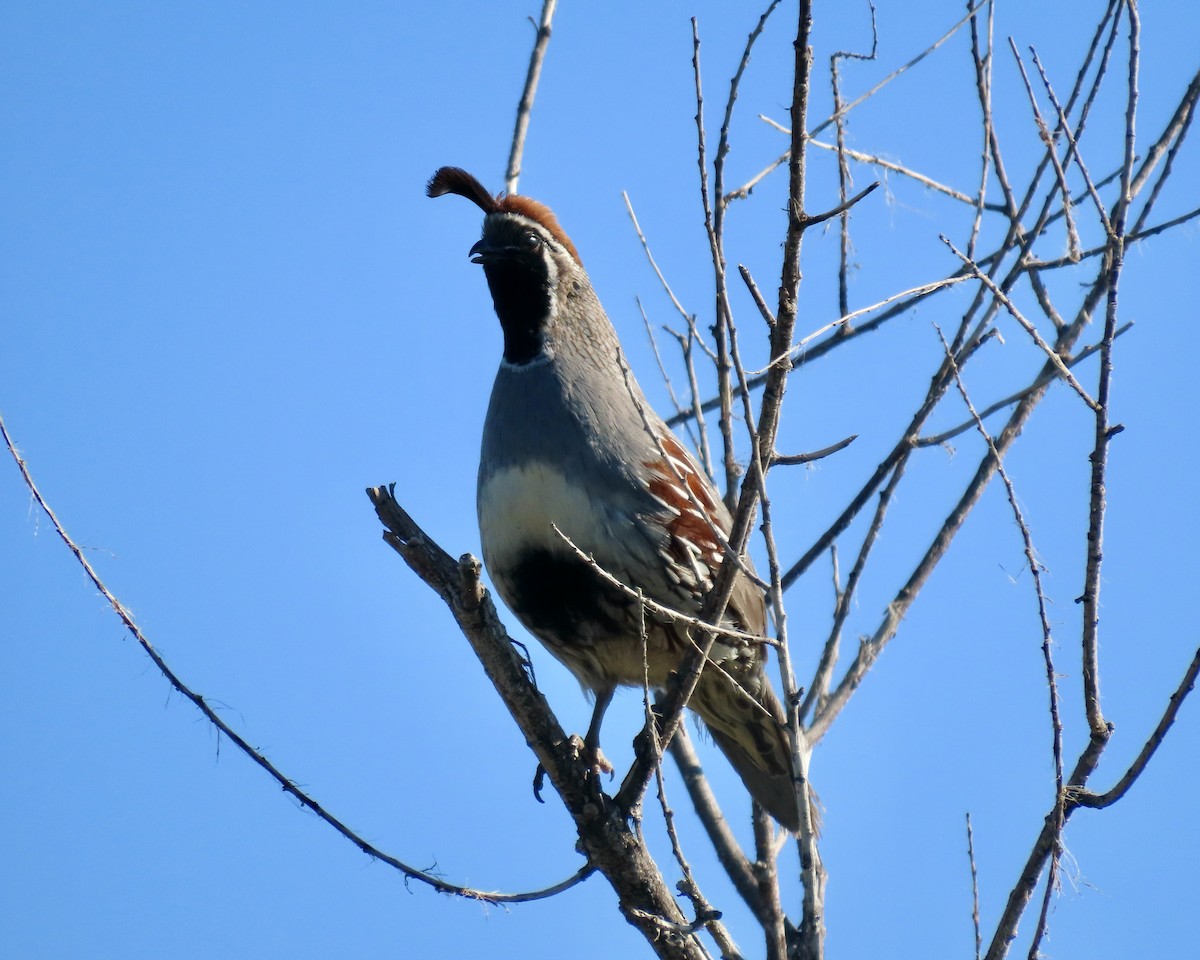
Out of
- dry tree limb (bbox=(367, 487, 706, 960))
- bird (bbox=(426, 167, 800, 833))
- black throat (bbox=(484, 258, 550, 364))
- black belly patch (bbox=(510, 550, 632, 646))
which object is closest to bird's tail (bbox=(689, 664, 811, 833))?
bird (bbox=(426, 167, 800, 833))

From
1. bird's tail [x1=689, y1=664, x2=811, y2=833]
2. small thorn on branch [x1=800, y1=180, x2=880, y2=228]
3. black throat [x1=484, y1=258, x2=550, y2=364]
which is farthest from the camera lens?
black throat [x1=484, y1=258, x2=550, y2=364]

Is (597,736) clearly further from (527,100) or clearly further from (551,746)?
(527,100)

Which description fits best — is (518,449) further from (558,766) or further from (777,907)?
(777,907)

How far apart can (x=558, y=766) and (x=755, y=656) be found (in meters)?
0.83

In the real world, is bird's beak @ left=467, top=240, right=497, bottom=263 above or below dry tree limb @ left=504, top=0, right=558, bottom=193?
below

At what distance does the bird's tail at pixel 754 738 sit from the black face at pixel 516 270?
54.1 inches

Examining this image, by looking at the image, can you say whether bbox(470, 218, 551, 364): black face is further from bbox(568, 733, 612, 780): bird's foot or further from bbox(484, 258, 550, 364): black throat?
bbox(568, 733, 612, 780): bird's foot

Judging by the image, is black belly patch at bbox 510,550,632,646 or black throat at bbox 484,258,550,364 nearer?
black belly patch at bbox 510,550,632,646

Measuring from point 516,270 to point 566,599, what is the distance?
1286 mm

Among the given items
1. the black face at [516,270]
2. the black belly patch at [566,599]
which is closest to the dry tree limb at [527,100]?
the black face at [516,270]

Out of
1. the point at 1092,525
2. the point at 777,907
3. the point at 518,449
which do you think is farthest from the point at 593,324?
the point at 1092,525

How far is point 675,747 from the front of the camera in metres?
4.77

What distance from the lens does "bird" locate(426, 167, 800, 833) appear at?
157 inches

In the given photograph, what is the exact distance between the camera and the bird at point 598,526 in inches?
157
